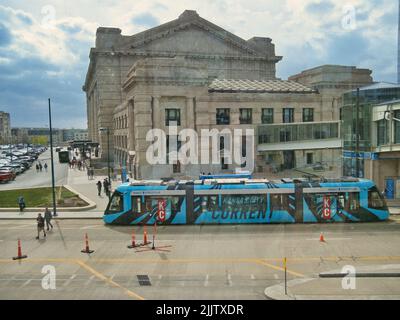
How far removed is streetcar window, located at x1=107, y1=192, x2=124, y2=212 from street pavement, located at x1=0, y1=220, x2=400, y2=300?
122 cm

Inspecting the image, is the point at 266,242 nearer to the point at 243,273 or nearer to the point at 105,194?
the point at 243,273

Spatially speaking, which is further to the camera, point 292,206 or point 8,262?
point 292,206

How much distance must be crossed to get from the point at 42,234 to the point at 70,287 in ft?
35.7

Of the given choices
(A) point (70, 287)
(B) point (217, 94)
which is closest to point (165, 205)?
(A) point (70, 287)

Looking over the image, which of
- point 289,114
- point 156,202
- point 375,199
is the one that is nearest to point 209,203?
point 156,202

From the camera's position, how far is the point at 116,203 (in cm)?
2594

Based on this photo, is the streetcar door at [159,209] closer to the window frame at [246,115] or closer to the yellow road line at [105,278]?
the yellow road line at [105,278]

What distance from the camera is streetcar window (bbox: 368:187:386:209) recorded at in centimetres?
2525

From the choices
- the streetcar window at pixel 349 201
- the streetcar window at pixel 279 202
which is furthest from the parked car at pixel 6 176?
the streetcar window at pixel 349 201

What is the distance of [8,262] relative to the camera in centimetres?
1814

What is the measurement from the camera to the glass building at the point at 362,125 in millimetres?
33781

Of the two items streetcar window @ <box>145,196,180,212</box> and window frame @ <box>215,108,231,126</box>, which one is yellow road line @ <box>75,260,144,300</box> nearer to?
streetcar window @ <box>145,196,180,212</box>

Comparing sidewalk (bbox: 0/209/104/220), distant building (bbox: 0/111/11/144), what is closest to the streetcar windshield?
sidewalk (bbox: 0/209/104/220)
